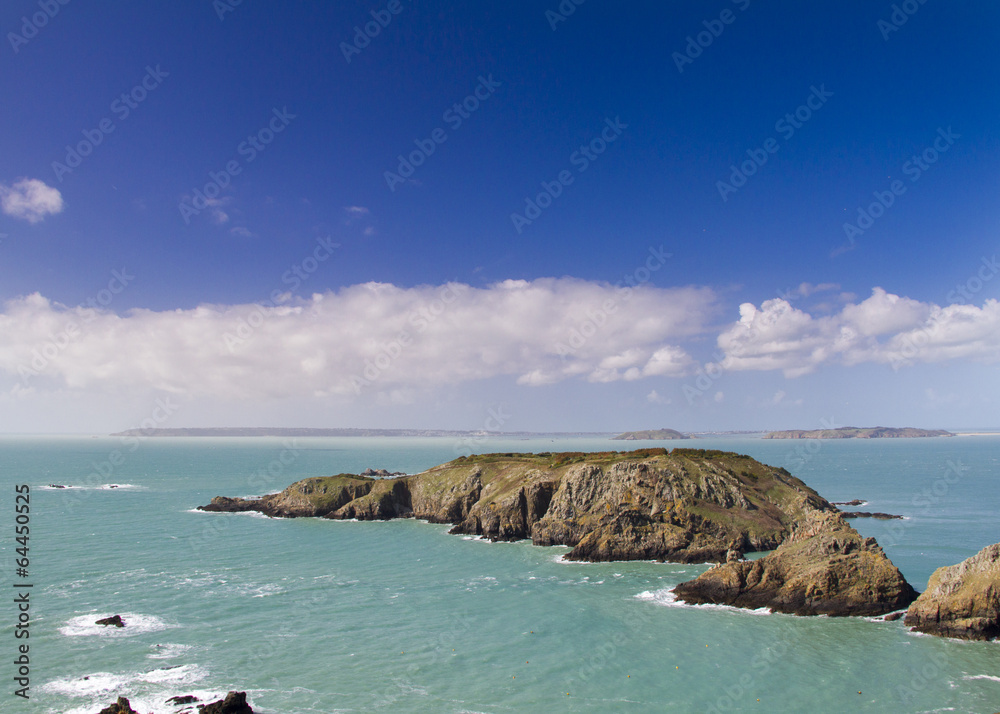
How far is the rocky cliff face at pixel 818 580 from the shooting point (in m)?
46.1

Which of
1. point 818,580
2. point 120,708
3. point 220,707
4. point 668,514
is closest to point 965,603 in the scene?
point 818,580

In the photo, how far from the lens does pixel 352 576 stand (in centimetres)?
5862

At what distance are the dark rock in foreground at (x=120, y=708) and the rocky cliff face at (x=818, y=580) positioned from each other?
4215 cm

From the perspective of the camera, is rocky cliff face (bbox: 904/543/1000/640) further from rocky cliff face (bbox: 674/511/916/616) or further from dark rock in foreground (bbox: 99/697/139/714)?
dark rock in foreground (bbox: 99/697/139/714)

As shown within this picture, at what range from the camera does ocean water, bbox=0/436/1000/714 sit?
106 ft

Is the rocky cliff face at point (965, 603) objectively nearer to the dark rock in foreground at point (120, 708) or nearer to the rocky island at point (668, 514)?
the rocky island at point (668, 514)

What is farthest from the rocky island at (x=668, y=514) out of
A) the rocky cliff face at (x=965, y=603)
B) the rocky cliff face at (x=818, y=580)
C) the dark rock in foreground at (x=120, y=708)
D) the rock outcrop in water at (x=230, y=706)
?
the dark rock in foreground at (x=120, y=708)

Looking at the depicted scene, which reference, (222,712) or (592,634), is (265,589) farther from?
(592,634)

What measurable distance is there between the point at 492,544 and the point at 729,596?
35.3 meters

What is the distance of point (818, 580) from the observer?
47.4 meters

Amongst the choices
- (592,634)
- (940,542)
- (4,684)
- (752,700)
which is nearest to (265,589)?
(4,684)

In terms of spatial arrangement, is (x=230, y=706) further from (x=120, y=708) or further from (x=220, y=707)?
(x=120, y=708)

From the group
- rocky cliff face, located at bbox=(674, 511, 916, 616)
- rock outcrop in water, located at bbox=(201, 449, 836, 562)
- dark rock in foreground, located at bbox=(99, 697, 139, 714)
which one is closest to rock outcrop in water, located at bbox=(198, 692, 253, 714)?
dark rock in foreground, located at bbox=(99, 697, 139, 714)

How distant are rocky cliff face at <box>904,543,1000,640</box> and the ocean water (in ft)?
5.23
